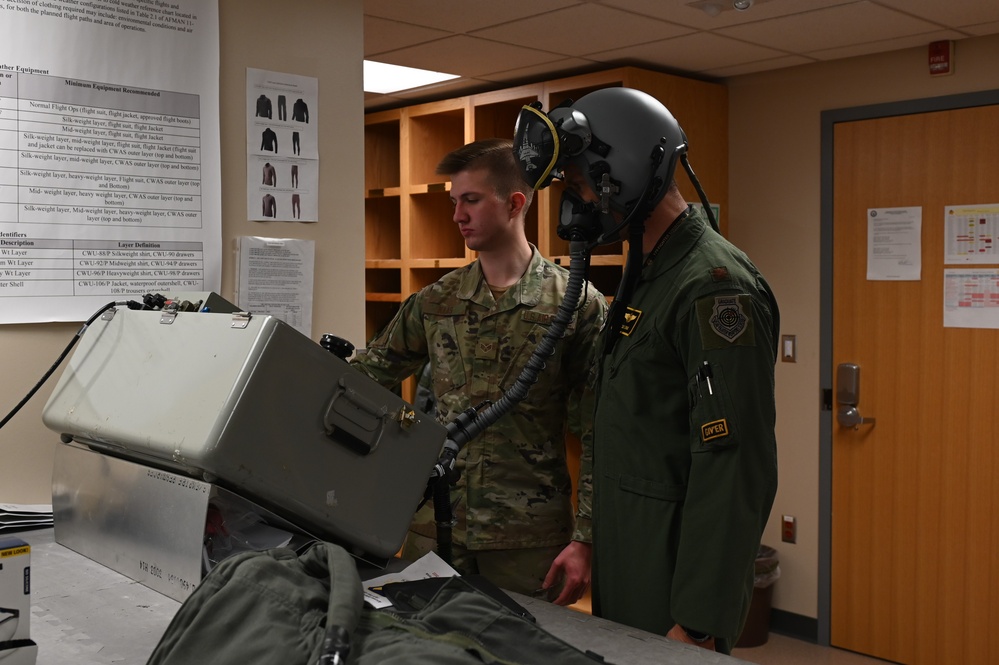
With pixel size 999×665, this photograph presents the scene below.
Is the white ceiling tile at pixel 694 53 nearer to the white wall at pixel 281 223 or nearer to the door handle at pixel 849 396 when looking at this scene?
the door handle at pixel 849 396

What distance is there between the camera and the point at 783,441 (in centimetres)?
412

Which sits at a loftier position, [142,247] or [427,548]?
[142,247]

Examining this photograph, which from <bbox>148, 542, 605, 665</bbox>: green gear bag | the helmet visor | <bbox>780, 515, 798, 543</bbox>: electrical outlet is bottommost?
<bbox>780, 515, 798, 543</bbox>: electrical outlet

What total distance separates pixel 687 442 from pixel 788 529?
268 cm

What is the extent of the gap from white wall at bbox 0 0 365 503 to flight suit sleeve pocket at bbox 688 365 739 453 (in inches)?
45.2

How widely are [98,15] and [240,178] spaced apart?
1.48 ft

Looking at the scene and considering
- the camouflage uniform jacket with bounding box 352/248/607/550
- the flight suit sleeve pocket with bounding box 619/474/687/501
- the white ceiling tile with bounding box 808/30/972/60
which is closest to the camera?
the flight suit sleeve pocket with bounding box 619/474/687/501

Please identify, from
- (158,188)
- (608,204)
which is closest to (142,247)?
(158,188)

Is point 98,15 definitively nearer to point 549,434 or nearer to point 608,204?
point 608,204

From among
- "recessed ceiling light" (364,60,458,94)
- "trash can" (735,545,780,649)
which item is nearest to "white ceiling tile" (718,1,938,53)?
"recessed ceiling light" (364,60,458,94)

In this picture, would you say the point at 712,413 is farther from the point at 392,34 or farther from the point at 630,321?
the point at 392,34

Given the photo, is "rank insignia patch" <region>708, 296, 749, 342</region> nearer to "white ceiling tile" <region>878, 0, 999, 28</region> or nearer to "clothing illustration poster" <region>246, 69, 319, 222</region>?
"clothing illustration poster" <region>246, 69, 319, 222</region>

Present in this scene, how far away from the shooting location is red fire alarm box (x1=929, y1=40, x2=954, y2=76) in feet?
11.6

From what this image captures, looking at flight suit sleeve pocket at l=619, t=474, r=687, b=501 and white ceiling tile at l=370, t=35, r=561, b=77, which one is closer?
flight suit sleeve pocket at l=619, t=474, r=687, b=501
